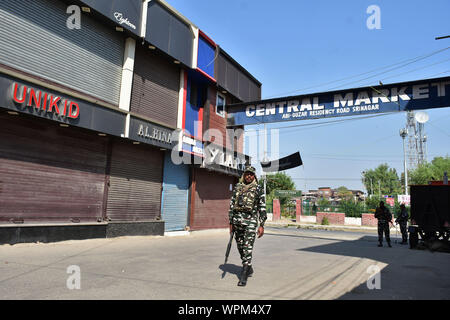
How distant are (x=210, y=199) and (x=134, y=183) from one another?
19.7 feet

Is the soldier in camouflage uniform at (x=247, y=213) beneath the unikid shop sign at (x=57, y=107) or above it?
beneath

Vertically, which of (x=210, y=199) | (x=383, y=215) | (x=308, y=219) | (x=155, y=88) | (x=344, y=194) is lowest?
(x=308, y=219)

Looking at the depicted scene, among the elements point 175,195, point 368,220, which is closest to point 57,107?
point 175,195

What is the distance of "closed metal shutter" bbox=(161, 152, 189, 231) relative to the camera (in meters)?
14.3

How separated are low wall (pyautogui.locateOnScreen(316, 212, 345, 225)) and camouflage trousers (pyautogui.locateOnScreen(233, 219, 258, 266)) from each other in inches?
1264

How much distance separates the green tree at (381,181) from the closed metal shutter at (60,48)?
4181 inches

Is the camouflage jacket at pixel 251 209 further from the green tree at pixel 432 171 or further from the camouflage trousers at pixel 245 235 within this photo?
the green tree at pixel 432 171

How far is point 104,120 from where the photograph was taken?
10.6m

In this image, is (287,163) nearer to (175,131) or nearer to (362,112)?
(362,112)

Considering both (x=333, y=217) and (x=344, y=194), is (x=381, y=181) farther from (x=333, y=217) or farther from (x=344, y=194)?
(x=333, y=217)

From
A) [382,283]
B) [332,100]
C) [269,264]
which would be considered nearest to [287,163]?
[332,100]

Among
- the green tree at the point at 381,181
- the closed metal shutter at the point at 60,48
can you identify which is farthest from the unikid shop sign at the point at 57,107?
the green tree at the point at 381,181

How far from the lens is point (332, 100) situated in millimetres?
14266

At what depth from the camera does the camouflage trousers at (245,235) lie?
5680mm
